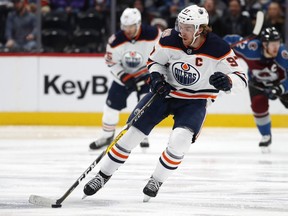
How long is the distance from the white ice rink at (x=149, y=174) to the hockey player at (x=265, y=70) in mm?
371

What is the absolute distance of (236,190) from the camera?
5.67 metres

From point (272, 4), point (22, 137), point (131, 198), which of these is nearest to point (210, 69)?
point (131, 198)

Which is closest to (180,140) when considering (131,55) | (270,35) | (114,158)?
(114,158)

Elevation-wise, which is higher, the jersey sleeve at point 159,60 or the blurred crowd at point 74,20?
the jersey sleeve at point 159,60

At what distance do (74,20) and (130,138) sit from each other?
5.66 metres

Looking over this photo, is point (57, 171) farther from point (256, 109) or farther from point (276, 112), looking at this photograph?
point (276, 112)

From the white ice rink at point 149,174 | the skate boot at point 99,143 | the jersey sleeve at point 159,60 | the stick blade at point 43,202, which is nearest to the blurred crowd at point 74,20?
the white ice rink at point 149,174

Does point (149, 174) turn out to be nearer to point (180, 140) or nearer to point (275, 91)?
point (180, 140)

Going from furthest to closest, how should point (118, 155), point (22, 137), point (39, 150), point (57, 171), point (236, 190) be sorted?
1. point (22, 137)
2. point (39, 150)
3. point (57, 171)
4. point (236, 190)
5. point (118, 155)

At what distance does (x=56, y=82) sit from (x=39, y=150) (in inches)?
95.0

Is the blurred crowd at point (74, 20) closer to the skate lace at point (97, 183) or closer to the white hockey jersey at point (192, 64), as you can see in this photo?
the white hockey jersey at point (192, 64)

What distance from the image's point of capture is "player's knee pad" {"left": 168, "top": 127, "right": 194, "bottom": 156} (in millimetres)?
5043

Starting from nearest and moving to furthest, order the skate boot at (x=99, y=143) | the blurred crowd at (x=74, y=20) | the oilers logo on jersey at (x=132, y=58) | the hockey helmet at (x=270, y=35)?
the hockey helmet at (x=270, y=35) < the oilers logo on jersey at (x=132, y=58) < the skate boot at (x=99, y=143) < the blurred crowd at (x=74, y=20)

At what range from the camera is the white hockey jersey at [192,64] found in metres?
5.15
